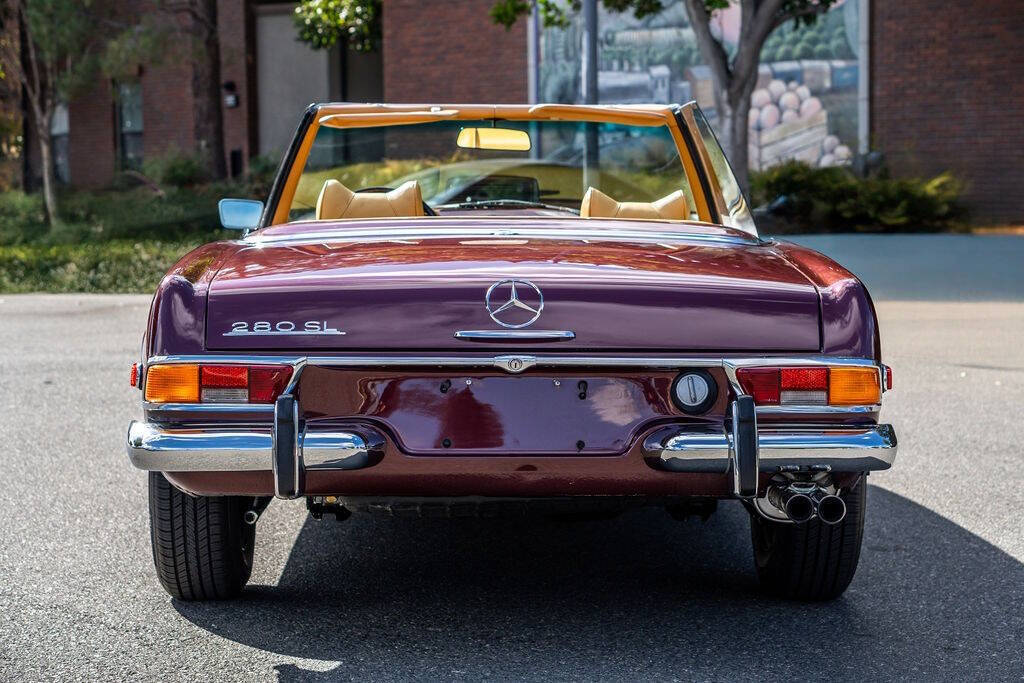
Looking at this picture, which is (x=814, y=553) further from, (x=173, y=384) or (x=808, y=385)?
(x=173, y=384)

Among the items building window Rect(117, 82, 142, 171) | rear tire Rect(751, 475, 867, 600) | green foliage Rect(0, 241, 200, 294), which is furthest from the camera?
building window Rect(117, 82, 142, 171)

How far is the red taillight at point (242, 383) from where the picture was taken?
353cm

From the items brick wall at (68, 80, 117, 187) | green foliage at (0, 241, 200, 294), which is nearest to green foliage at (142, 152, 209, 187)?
green foliage at (0, 241, 200, 294)

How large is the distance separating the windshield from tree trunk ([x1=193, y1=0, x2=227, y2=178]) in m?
17.6

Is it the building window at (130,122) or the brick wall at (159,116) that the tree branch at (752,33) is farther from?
the building window at (130,122)

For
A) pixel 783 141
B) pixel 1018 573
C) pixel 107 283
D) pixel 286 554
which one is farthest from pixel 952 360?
pixel 783 141

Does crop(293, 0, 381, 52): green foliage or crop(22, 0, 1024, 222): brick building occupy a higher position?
crop(293, 0, 381, 52): green foliage

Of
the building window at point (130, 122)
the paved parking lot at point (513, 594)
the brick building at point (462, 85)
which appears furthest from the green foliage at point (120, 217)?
the paved parking lot at point (513, 594)

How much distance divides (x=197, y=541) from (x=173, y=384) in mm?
693

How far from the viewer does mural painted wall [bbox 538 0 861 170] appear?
72.1 ft

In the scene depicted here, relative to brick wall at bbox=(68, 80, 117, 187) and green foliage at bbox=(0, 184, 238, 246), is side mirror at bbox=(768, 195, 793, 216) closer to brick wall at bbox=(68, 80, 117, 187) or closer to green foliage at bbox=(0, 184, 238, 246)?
green foliage at bbox=(0, 184, 238, 246)

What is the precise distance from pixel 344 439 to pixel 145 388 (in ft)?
1.83

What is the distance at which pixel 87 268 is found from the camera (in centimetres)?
1681

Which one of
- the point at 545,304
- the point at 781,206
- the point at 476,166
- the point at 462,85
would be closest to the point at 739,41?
the point at 781,206
